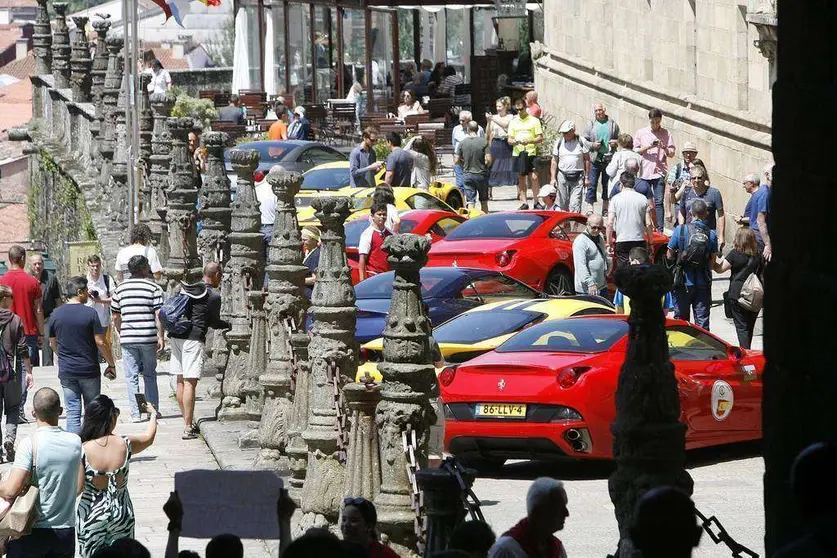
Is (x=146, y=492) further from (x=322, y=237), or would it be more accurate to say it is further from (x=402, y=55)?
(x=402, y=55)

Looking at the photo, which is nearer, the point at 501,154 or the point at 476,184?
the point at 476,184

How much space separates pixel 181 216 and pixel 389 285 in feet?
11.5

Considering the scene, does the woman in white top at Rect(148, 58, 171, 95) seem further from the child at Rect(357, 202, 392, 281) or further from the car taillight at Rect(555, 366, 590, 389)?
the car taillight at Rect(555, 366, 590, 389)

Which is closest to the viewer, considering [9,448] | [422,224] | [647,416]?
[647,416]

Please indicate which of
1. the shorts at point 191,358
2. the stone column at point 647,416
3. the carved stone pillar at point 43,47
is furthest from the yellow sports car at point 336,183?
the carved stone pillar at point 43,47

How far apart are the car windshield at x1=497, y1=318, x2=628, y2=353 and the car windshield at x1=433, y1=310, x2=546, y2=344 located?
1051 mm

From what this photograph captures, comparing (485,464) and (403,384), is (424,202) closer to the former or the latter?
(485,464)

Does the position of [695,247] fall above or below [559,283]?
above

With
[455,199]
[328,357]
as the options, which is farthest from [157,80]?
[328,357]

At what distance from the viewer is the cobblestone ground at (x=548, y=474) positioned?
539 inches

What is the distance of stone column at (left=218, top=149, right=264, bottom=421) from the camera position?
60.8 feet

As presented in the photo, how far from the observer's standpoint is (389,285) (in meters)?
20.6

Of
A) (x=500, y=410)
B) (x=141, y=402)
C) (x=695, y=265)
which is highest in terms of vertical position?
(x=695, y=265)

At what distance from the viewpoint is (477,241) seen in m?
24.3
